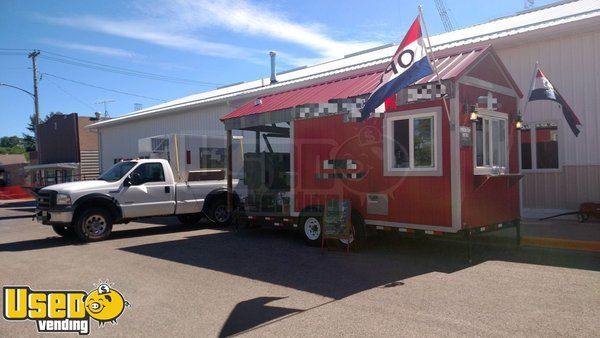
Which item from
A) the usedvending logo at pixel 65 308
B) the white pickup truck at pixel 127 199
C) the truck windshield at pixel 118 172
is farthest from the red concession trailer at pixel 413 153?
the usedvending logo at pixel 65 308

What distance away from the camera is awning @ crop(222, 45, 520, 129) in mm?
8406

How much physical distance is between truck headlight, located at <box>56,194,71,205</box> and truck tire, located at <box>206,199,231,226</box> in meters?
3.74

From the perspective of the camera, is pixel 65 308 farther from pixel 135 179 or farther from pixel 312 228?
pixel 135 179

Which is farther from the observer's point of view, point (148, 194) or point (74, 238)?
point (148, 194)

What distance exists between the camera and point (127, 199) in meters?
12.1

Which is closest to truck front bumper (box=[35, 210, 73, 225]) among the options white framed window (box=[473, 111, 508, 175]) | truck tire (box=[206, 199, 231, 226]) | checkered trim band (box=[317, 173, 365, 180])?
truck tire (box=[206, 199, 231, 226])

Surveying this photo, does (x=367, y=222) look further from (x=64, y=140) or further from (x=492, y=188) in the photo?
(x=64, y=140)

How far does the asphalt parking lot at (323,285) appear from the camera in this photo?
16.9 ft

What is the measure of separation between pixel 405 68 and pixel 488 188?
→ 2.77 meters

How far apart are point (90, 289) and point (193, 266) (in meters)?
1.88

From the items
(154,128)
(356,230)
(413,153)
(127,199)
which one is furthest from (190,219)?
(154,128)

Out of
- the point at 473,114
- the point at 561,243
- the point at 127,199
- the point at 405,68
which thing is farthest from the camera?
the point at 127,199

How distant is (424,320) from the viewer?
17.1 feet

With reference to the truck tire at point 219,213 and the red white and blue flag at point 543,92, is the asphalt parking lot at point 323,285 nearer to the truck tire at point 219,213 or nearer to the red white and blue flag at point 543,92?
the truck tire at point 219,213
